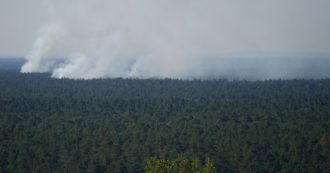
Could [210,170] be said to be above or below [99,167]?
above

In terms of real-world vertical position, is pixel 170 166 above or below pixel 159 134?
above

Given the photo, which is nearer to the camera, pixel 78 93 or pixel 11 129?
pixel 11 129

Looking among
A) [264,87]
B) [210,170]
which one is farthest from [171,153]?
[264,87]

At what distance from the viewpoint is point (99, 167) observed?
75625 millimetres

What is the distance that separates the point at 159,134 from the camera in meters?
81.1

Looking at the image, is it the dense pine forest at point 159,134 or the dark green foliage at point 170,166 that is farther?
the dense pine forest at point 159,134

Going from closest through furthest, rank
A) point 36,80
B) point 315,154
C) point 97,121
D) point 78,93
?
point 315,154
point 97,121
point 78,93
point 36,80

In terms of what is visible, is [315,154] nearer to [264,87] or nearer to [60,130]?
[60,130]

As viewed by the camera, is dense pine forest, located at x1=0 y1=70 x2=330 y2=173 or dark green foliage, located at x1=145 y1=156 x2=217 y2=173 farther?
dense pine forest, located at x1=0 y1=70 x2=330 y2=173

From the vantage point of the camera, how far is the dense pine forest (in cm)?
7312

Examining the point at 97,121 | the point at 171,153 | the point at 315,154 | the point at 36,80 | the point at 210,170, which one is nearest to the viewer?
the point at 210,170

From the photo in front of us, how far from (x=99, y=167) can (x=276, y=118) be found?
1401 inches

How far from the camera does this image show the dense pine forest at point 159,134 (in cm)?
7312

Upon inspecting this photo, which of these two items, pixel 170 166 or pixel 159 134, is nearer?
pixel 170 166
